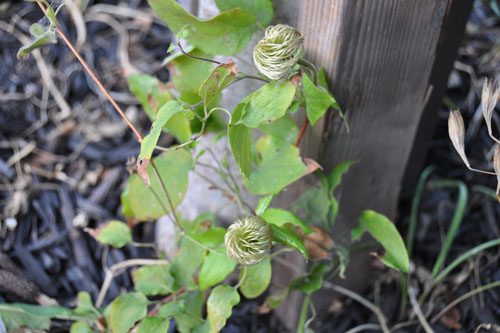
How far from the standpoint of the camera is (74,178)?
129 centimetres

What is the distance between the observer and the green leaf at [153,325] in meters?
0.73

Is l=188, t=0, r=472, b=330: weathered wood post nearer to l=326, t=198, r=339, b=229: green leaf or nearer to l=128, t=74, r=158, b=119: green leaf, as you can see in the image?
l=326, t=198, r=339, b=229: green leaf

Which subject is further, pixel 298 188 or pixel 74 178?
pixel 74 178

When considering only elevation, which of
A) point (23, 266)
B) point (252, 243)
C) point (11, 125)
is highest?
point (252, 243)

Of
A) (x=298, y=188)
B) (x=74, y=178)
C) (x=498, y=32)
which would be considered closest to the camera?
(x=298, y=188)

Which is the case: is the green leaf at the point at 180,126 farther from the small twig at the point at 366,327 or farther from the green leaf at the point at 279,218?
the small twig at the point at 366,327

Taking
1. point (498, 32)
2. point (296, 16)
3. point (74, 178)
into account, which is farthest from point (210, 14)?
point (498, 32)

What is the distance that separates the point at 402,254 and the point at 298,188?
0.73 ft

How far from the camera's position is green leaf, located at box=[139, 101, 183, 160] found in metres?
0.57

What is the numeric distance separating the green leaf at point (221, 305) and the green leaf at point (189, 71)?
0.36m

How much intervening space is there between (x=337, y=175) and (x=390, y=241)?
0.15 m

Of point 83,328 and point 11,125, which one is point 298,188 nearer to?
point 83,328

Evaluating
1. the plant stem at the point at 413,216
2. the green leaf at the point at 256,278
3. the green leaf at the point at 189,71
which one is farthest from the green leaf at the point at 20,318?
the plant stem at the point at 413,216

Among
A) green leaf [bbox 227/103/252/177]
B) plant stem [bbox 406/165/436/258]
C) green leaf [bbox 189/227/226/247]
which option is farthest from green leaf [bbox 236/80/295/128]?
plant stem [bbox 406/165/436/258]
